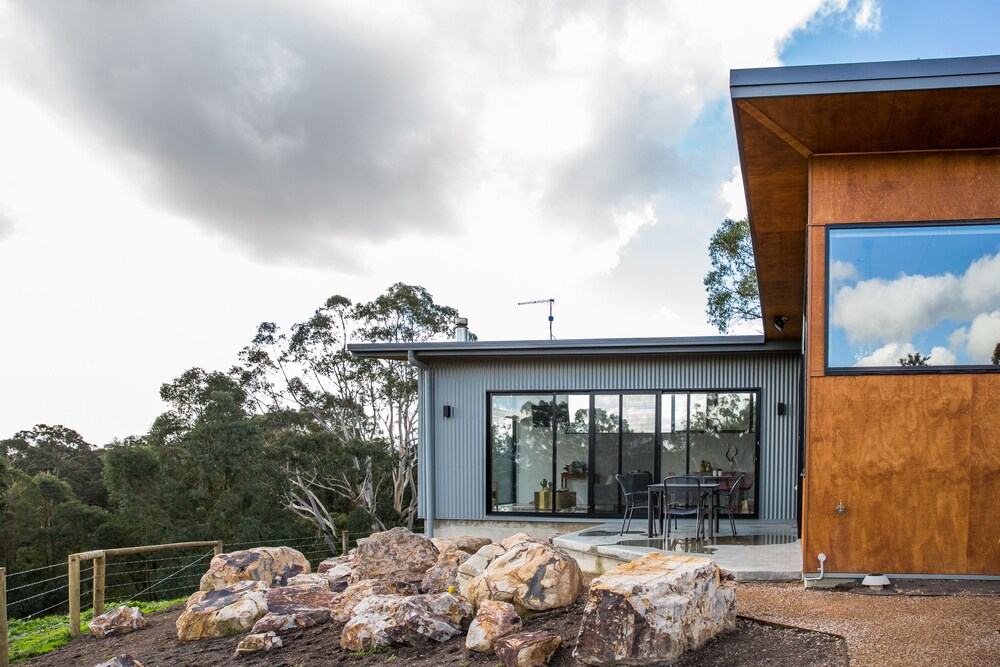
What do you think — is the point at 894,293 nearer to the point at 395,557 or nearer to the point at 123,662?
the point at 395,557

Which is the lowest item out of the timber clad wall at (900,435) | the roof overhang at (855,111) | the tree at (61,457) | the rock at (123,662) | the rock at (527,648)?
the tree at (61,457)

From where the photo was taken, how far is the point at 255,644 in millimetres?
4762

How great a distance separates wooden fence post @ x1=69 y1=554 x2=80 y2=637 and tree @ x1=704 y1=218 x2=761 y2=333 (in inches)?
647

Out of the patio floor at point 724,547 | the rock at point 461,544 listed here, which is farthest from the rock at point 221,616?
the patio floor at point 724,547

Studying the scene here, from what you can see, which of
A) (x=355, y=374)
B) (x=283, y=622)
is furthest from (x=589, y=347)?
(x=355, y=374)

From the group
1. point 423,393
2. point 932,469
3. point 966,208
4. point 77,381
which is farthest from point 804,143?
point 77,381

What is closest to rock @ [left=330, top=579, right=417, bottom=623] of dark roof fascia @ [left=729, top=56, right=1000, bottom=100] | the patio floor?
the patio floor

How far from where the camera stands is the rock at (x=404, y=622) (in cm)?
443

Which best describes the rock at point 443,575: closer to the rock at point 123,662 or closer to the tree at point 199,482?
the rock at point 123,662

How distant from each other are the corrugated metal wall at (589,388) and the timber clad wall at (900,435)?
17.0 ft

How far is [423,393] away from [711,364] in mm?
3961

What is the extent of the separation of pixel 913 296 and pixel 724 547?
2.84 m

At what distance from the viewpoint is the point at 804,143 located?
15.5 feet

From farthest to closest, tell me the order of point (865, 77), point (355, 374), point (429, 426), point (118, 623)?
point (355, 374) → point (429, 426) → point (118, 623) → point (865, 77)
